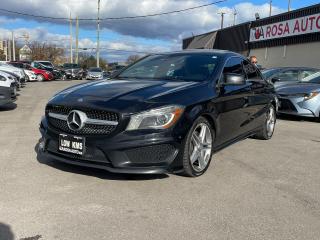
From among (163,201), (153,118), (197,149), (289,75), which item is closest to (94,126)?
(153,118)

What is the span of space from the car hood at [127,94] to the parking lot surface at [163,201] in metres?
0.87

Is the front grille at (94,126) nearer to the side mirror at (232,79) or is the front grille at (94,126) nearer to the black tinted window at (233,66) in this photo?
the side mirror at (232,79)

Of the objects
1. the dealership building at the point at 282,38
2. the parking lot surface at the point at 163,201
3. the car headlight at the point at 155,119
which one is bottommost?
the parking lot surface at the point at 163,201

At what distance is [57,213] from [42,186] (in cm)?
78

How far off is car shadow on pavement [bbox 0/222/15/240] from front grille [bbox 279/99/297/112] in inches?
341

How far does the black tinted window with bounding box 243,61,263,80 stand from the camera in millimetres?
6496

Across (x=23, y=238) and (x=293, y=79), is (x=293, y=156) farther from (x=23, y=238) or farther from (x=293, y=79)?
(x=293, y=79)

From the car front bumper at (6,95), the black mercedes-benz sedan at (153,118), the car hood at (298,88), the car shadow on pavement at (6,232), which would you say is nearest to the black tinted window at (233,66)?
the black mercedes-benz sedan at (153,118)

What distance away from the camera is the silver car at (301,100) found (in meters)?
10.4

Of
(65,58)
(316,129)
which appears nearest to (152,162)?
(316,129)

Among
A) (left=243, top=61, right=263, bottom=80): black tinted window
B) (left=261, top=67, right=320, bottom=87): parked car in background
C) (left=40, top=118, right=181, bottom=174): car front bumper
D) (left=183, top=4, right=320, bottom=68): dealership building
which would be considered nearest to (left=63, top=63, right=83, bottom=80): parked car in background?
(left=183, top=4, right=320, bottom=68): dealership building

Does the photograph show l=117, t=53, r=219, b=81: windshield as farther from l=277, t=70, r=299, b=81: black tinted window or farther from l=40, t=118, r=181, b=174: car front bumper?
l=277, t=70, r=299, b=81: black tinted window

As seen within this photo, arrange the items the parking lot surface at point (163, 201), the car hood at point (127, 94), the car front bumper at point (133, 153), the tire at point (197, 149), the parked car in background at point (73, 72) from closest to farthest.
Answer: the parking lot surface at point (163, 201)
the car front bumper at point (133, 153)
the car hood at point (127, 94)
the tire at point (197, 149)
the parked car in background at point (73, 72)

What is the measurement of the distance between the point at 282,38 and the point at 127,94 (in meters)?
22.4
